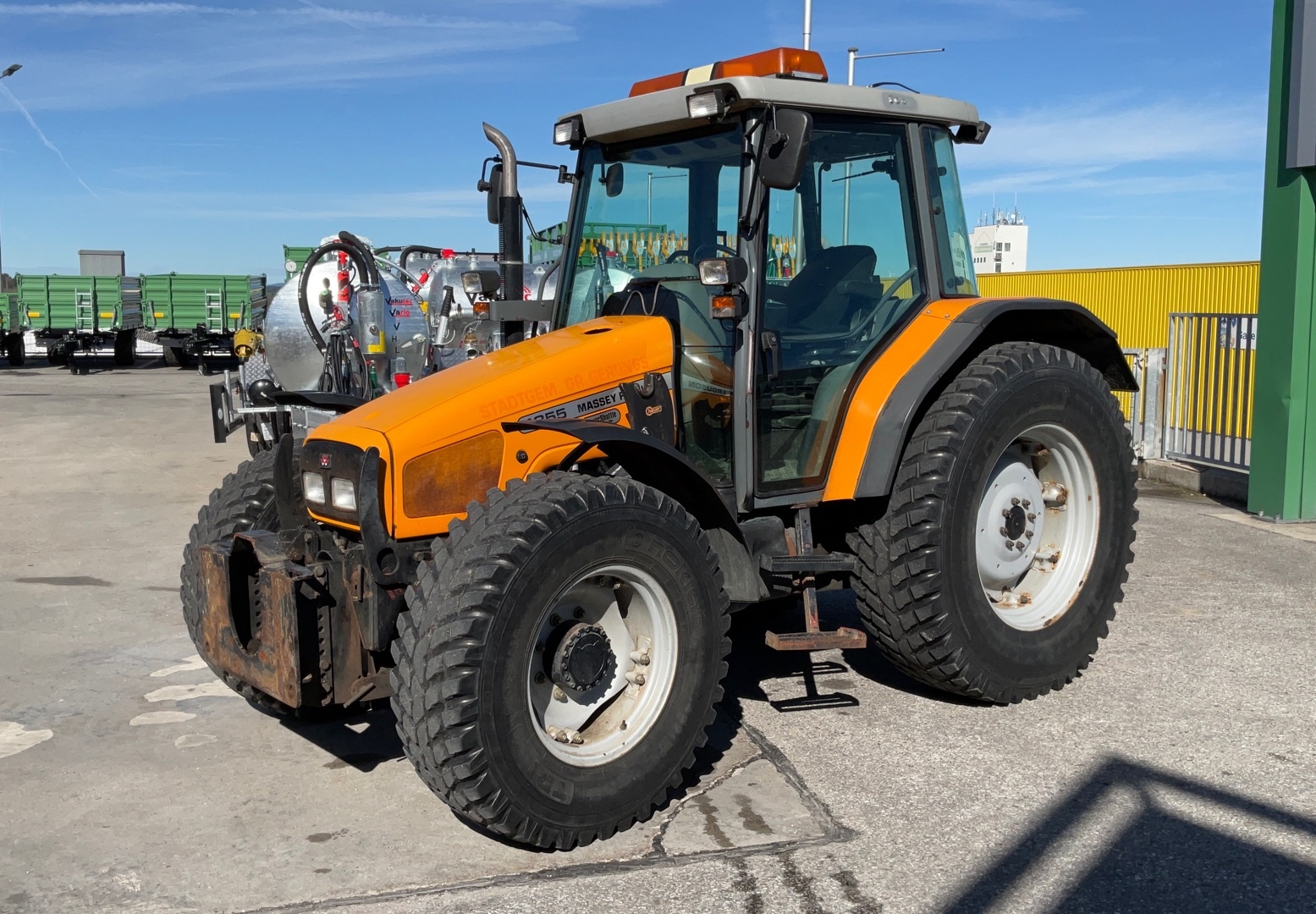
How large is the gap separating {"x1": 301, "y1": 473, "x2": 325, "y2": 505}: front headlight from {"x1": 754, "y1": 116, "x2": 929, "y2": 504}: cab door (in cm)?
152

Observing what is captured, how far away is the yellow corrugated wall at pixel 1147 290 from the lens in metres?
19.5

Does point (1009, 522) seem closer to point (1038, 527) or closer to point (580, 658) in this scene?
point (1038, 527)

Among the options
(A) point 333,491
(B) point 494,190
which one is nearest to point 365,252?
(B) point 494,190

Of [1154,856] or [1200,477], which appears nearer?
[1154,856]

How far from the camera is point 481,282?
17.6 feet

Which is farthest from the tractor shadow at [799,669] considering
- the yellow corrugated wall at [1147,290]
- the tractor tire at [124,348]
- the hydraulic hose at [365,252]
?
the tractor tire at [124,348]

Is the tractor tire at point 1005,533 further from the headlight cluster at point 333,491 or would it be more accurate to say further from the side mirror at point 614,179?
the headlight cluster at point 333,491

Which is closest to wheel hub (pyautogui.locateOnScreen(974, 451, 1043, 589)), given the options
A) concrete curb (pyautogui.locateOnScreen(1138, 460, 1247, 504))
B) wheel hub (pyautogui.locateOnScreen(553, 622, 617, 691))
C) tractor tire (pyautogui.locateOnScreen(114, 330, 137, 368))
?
wheel hub (pyautogui.locateOnScreen(553, 622, 617, 691))

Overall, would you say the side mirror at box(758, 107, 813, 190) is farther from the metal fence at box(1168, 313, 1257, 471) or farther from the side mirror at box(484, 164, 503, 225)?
the metal fence at box(1168, 313, 1257, 471)

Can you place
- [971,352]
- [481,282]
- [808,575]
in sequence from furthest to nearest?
[481,282] → [971,352] → [808,575]

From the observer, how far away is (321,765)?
4527 mm

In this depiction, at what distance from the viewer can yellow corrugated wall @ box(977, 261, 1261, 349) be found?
19.5 m

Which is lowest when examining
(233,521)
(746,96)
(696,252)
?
(233,521)

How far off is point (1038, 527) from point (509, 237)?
261cm
